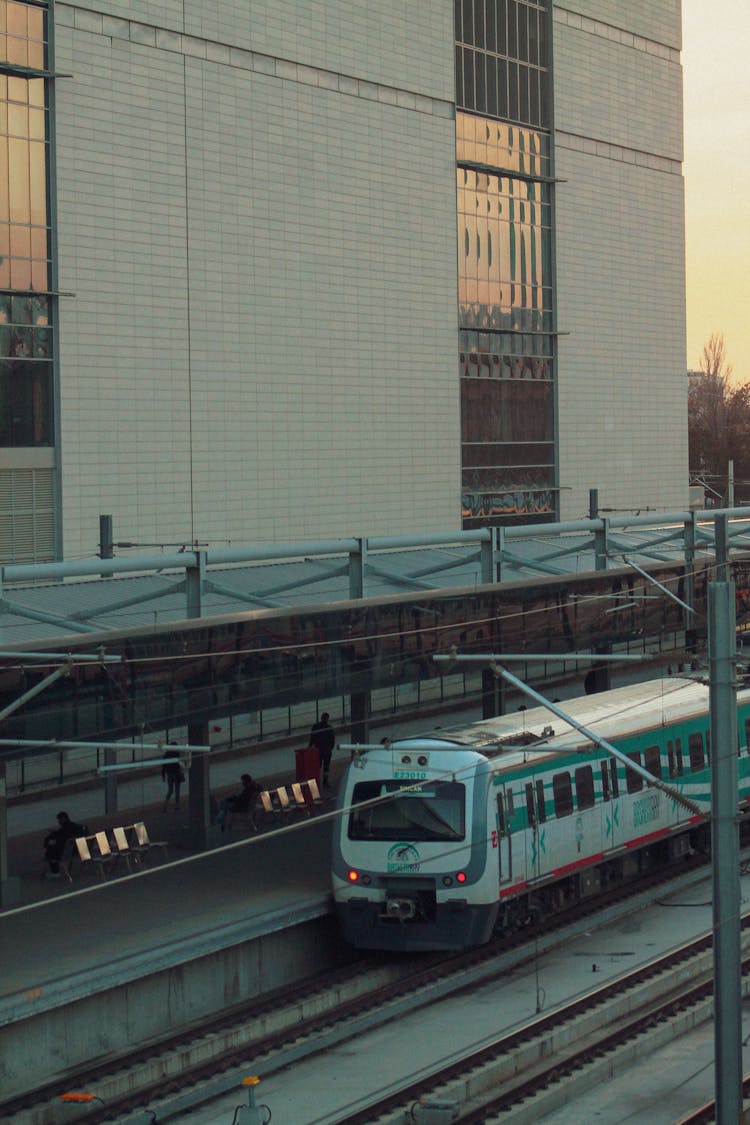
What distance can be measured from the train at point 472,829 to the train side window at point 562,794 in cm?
2

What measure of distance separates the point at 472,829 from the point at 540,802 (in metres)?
1.78

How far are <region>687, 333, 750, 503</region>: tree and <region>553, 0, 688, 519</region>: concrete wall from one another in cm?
3160

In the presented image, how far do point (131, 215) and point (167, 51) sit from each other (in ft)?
12.5

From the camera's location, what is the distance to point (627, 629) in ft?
95.8

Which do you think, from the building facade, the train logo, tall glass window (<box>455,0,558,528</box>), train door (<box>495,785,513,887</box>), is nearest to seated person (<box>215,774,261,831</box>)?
the train logo

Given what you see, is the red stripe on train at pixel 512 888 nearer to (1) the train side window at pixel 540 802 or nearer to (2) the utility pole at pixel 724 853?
(1) the train side window at pixel 540 802

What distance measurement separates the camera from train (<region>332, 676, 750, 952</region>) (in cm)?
2045

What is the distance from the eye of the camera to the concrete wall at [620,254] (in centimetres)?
4625

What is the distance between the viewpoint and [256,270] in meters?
36.3

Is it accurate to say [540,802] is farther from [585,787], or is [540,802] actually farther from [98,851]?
[98,851]

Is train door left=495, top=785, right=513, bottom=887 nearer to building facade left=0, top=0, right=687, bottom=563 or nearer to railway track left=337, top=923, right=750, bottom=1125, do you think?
railway track left=337, top=923, right=750, bottom=1125

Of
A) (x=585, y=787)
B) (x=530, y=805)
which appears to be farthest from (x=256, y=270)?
(x=530, y=805)

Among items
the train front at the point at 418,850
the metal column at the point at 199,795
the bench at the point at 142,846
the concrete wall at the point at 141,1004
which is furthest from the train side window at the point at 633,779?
the bench at the point at 142,846

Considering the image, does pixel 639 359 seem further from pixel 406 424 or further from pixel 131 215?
pixel 131 215
